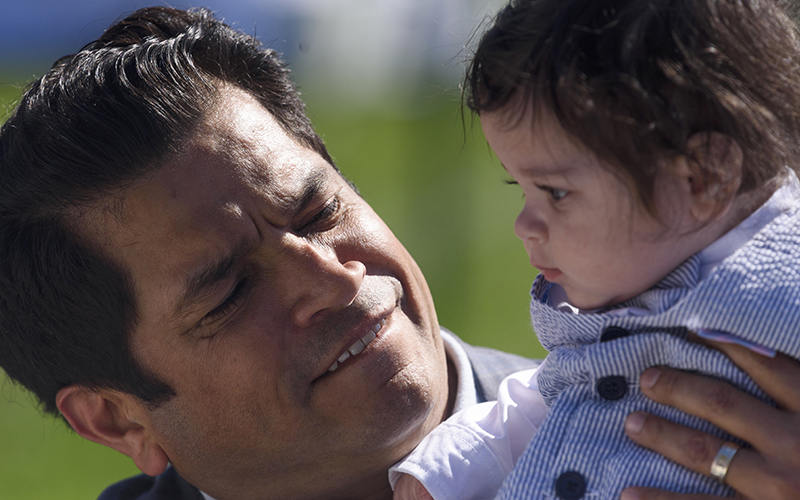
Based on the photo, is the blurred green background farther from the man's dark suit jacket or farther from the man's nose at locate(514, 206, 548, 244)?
the man's nose at locate(514, 206, 548, 244)

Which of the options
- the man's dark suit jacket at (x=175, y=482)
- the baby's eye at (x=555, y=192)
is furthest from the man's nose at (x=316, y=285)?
the man's dark suit jacket at (x=175, y=482)

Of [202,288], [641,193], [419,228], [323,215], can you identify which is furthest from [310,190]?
[419,228]

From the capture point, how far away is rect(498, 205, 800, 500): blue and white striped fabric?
1.15 meters

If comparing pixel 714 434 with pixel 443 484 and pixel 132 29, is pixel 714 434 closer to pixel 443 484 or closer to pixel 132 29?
pixel 443 484

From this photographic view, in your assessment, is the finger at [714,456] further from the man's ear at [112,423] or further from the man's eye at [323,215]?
the man's ear at [112,423]

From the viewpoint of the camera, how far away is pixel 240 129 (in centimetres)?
187

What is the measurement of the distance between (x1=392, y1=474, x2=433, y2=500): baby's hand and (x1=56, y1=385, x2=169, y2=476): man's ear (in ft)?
2.46

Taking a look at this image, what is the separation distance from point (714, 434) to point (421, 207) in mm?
7022

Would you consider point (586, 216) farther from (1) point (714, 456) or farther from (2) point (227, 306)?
(2) point (227, 306)

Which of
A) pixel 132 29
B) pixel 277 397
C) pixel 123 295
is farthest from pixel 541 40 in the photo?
pixel 132 29

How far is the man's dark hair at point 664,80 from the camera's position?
1.13 m

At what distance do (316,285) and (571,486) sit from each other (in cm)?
80

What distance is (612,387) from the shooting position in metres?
1.34

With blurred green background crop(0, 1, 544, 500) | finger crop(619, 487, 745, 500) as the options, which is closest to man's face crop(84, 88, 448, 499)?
finger crop(619, 487, 745, 500)
